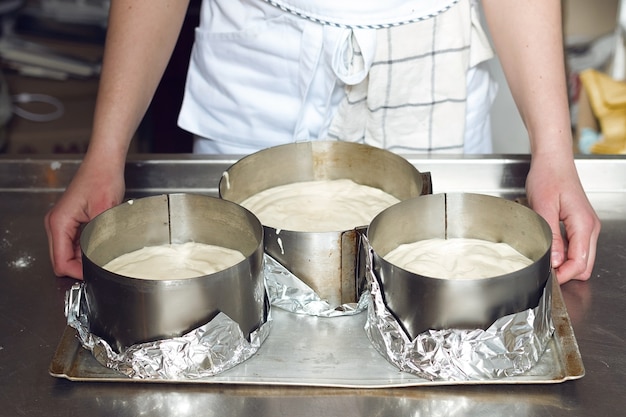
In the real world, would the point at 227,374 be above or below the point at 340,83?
below

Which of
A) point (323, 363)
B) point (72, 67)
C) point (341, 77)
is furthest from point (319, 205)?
point (72, 67)

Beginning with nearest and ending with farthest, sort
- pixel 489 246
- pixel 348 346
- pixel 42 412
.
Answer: pixel 42 412
pixel 348 346
pixel 489 246

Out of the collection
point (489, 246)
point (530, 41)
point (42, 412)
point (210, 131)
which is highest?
point (530, 41)

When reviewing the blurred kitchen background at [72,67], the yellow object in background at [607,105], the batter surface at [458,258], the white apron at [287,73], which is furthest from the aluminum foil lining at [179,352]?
the blurred kitchen background at [72,67]

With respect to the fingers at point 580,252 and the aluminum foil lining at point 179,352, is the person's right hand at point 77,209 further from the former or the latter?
the fingers at point 580,252

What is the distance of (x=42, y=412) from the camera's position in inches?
39.0

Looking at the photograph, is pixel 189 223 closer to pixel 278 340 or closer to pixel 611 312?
pixel 278 340

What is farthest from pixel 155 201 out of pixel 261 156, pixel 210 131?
pixel 210 131

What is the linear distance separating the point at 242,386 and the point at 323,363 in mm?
106

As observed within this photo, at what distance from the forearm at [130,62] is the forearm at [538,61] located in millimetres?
583

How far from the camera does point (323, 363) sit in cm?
106

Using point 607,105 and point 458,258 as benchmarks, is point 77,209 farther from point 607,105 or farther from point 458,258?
point 607,105

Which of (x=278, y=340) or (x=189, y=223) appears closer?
(x=278, y=340)

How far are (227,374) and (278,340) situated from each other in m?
0.10
